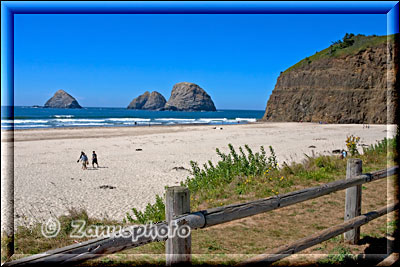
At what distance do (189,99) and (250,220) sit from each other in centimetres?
17614

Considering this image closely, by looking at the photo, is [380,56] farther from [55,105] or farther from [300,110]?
[55,105]

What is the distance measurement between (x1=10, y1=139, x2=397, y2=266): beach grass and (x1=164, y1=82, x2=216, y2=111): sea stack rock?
6577 inches

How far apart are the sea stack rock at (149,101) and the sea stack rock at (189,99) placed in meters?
6.02

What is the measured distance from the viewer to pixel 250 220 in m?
5.76

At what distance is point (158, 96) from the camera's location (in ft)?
628

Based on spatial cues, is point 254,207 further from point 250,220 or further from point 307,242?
point 250,220

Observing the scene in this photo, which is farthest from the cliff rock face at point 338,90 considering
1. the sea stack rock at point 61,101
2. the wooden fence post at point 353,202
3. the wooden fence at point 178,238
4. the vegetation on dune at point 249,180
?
the sea stack rock at point 61,101

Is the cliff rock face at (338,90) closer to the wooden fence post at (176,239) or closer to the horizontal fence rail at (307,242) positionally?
the horizontal fence rail at (307,242)

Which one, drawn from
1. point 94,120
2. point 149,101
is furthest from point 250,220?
point 149,101

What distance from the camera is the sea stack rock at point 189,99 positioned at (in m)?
178

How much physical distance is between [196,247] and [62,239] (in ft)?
7.85

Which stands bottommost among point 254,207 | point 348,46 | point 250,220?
point 250,220

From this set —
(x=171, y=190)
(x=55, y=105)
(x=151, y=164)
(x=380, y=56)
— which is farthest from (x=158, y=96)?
(x=171, y=190)

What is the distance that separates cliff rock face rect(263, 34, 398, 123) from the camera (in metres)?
50.7
